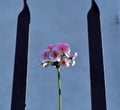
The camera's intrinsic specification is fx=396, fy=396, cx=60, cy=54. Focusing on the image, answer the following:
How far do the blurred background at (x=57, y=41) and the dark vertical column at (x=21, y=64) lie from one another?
4.74ft

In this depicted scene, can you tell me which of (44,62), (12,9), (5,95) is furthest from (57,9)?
(44,62)

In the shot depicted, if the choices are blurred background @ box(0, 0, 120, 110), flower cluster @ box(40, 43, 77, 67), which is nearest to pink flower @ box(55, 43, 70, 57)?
flower cluster @ box(40, 43, 77, 67)

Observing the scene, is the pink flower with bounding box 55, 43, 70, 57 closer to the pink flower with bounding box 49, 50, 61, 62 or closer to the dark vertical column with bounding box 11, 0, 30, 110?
the pink flower with bounding box 49, 50, 61, 62

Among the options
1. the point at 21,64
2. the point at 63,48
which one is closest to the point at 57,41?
the point at 63,48

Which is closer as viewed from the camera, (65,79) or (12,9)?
(65,79)

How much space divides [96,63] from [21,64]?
0.77 ft

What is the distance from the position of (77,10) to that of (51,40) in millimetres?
305

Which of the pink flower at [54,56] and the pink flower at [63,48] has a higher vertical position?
the pink flower at [63,48]

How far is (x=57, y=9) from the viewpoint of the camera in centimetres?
295

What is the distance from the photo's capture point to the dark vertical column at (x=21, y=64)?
1.19 metres

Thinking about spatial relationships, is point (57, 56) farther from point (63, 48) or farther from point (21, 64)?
point (21, 64)

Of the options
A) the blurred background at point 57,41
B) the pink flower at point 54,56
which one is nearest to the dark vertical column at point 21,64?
the pink flower at point 54,56

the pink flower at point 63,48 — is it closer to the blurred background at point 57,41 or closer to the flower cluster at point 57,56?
the flower cluster at point 57,56

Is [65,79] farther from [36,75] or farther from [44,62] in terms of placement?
[44,62]
